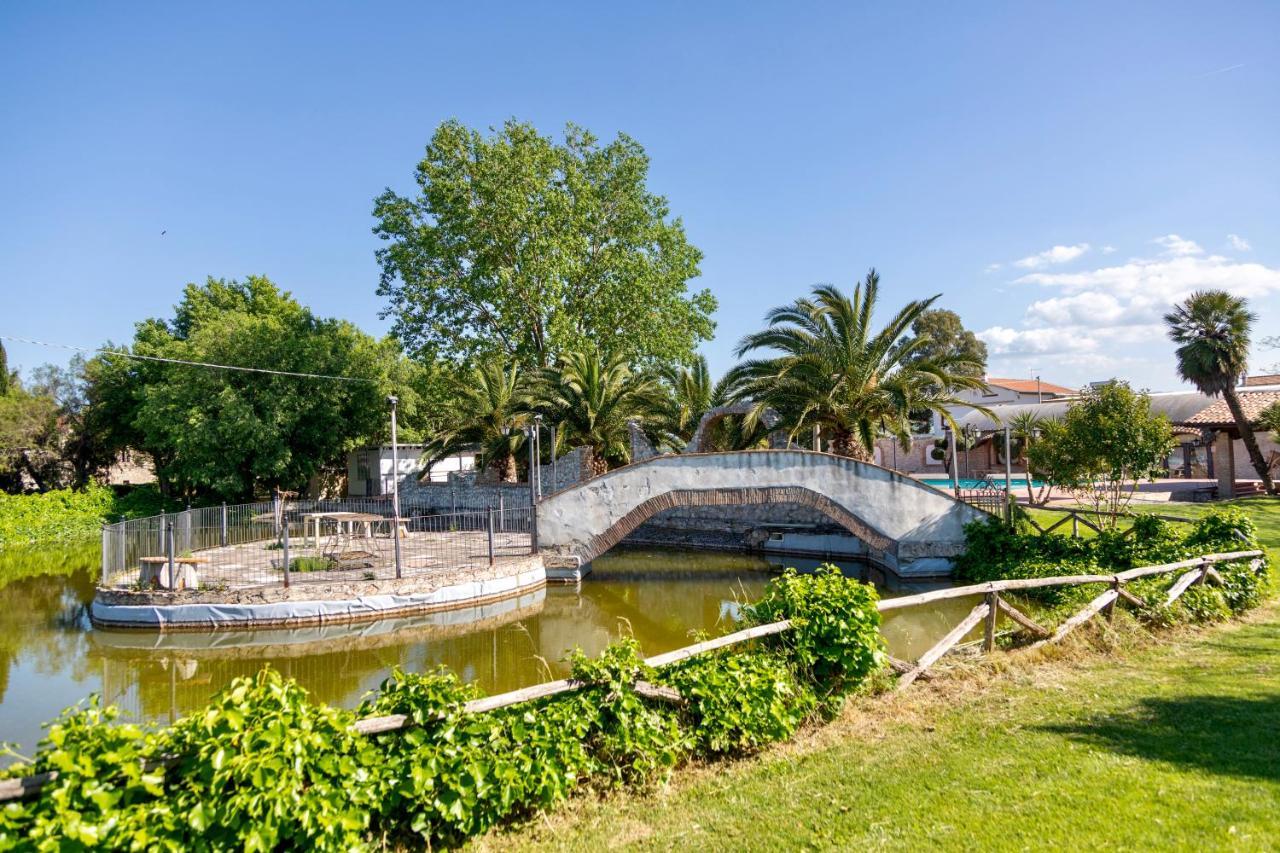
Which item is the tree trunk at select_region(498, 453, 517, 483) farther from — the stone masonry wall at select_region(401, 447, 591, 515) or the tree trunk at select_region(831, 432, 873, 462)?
the tree trunk at select_region(831, 432, 873, 462)

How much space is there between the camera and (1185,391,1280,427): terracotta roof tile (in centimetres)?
2684

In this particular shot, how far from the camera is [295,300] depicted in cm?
4606

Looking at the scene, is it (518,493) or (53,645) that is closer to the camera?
(53,645)

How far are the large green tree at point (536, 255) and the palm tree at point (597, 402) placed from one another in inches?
122

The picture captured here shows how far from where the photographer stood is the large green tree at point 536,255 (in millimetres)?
29281

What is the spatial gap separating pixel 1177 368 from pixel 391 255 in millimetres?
30116

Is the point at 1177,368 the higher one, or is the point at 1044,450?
the point at 1177,368

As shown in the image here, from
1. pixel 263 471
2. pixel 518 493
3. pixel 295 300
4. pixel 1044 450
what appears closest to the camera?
pixel 1044 450

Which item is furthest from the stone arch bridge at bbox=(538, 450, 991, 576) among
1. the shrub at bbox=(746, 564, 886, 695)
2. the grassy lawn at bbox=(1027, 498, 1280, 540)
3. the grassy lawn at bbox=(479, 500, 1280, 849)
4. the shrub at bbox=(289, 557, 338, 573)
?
the shrub at bbox=(746, 564, 886, 695)

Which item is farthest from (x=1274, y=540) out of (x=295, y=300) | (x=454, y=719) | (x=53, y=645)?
(x=295, y=300)

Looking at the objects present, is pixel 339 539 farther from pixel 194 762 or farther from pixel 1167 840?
pixel 1167 840

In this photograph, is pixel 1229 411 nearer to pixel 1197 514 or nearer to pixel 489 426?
pixel 1197 514

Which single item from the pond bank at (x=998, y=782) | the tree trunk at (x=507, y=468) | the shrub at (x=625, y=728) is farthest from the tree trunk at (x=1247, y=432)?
the shrub at (x=625, y=728)

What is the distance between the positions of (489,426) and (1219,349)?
25058mm
